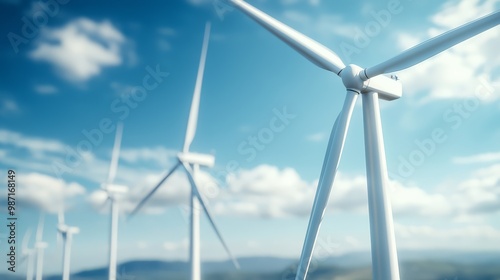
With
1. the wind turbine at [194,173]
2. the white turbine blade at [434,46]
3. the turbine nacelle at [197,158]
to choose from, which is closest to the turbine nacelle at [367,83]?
the white turbine blade at [434,46]

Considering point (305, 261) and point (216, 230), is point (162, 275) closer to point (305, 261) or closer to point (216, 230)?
point (216, 230)

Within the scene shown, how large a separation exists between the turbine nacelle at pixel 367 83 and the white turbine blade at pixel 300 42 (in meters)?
1.20

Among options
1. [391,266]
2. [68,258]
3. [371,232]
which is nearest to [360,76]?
[371,232]

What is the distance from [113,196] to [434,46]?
38.2 metres

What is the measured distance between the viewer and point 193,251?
93.8 ft

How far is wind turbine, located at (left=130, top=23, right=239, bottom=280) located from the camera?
92.3 ft

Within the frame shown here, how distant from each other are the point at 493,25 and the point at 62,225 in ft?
187

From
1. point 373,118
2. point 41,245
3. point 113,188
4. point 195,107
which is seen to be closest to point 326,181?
point 373,118

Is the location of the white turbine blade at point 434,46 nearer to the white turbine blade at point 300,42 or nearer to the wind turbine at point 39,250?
the white turbine blade at point 300,42

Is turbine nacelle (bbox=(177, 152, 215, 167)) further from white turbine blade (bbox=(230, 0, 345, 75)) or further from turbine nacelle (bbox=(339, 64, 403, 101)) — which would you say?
turbine nacelle (bbox=(339, 64, 403, 101))

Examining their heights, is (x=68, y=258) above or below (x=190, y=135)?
below

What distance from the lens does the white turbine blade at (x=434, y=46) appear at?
1207 centimetres

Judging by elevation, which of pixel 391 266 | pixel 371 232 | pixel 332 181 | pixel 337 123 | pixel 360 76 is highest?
pixel 360 76

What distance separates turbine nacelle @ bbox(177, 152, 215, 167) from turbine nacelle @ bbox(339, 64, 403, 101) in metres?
17.7
